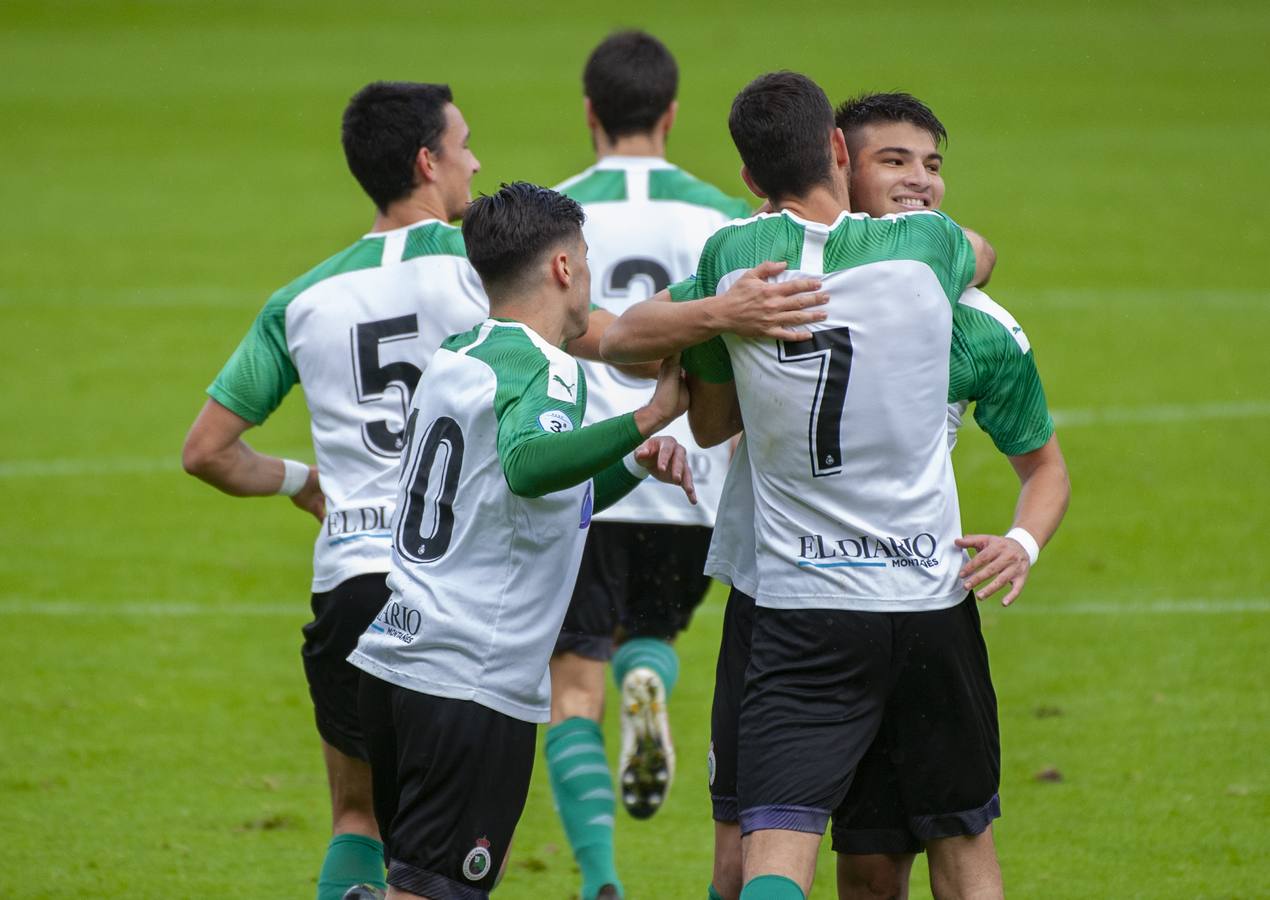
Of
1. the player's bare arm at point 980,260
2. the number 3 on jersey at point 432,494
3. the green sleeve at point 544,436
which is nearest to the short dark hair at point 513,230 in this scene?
the green sleeve at point 544,436

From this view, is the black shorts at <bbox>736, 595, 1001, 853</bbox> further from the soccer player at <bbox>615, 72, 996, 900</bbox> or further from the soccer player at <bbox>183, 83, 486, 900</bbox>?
the soccer player at <bbox>183, 83, 486, 900</bbox>

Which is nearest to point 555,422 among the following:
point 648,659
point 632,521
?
point 632,521

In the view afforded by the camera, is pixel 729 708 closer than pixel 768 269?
No

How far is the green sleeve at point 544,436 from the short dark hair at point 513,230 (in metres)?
0.28

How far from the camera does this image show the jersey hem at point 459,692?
163 inches

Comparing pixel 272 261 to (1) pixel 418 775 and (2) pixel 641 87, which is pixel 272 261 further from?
(1) pixel 418 775

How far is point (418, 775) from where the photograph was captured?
4168 millimetres

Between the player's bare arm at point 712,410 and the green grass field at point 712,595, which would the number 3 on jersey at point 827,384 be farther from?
the green grass field at point 712,595

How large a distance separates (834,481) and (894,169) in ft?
2.83

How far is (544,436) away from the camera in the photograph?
3916mm

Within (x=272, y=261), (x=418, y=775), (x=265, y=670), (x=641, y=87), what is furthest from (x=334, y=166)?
(x=418, y=775)

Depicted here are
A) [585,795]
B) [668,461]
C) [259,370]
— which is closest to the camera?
[668,461]

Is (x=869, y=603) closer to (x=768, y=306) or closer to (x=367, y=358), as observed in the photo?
(x=768, y=306)

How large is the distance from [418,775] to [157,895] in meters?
2.12
